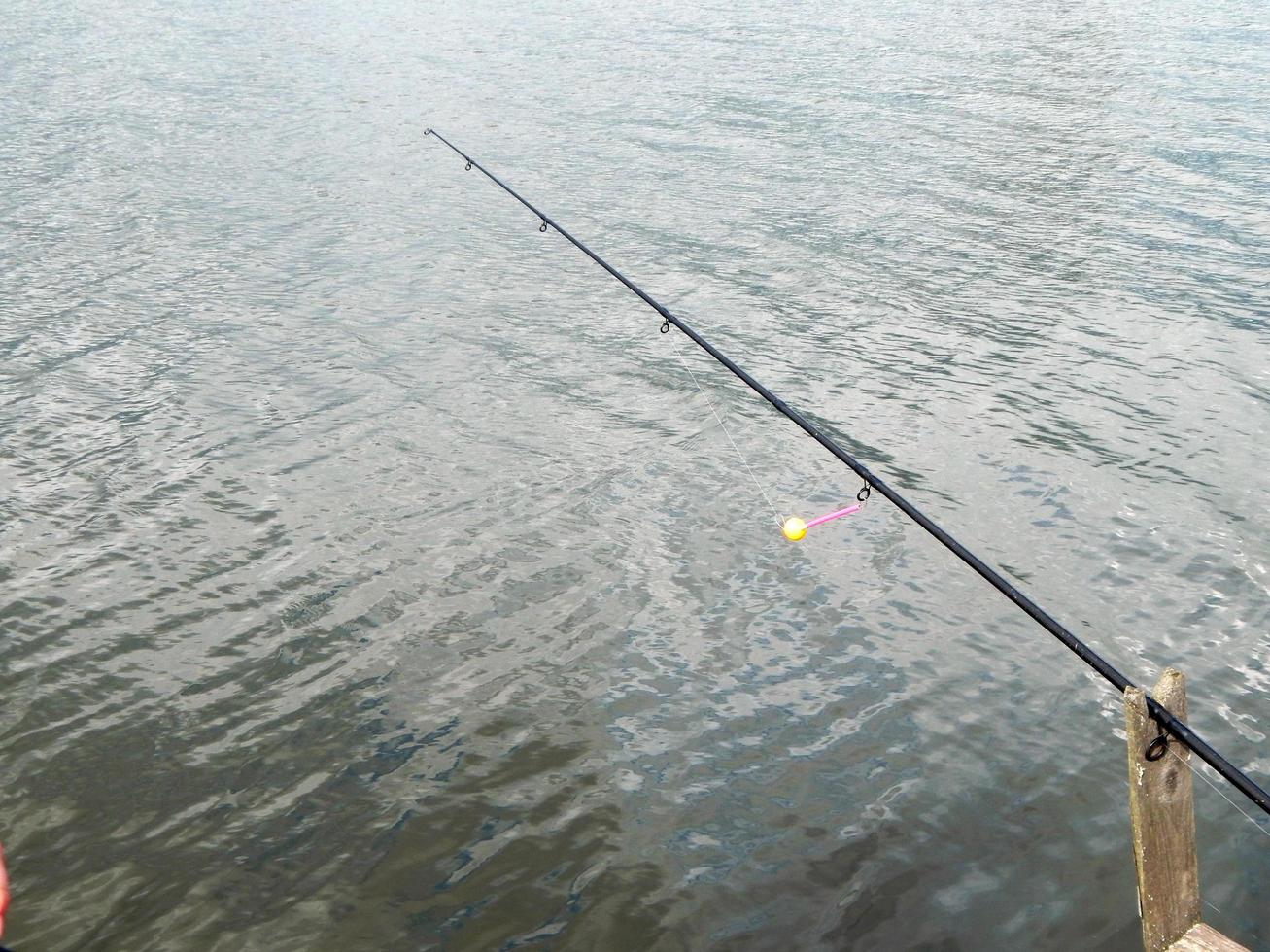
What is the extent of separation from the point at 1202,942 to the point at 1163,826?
38 cm

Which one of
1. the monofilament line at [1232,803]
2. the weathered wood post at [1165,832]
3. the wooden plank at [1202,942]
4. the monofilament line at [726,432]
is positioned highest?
the weathered wood post at [1165,832]

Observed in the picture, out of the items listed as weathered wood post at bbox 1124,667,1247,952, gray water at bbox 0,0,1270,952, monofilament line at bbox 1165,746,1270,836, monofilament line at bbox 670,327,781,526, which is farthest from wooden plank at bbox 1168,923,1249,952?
monofilament line at bbox 670,327,781,526

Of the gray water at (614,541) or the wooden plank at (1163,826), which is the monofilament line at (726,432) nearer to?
the gray water at (614,541)

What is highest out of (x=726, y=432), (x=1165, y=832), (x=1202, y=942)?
(x=1165, y=832)

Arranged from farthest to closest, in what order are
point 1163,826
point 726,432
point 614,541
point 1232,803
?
point 726,432
point 614,541
point 1232,803
point 1163,826

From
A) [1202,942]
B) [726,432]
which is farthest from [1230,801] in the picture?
[726,432]

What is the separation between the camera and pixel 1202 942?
3838 millimetres

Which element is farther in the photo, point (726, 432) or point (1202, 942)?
point (726, 432)

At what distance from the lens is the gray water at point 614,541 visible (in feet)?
16.3

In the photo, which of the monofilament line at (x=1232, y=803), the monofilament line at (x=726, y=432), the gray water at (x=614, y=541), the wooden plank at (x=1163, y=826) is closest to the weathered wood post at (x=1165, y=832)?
the wooden plank at (x=1163, y=826)

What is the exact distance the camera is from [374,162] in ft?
50.5

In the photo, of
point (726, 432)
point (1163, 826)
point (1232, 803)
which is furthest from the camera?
point (726, 432)

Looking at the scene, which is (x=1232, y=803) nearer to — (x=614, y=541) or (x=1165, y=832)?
(x=1165, y=832)

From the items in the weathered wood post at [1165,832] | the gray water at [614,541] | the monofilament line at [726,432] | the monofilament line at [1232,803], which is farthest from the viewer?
the monofilament line at [726,432]
